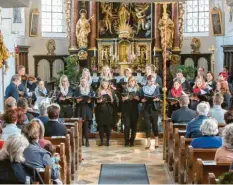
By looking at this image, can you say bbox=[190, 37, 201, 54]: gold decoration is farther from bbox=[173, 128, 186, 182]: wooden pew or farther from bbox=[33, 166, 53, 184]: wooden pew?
bbox=[33, 166, 53, 184]: wooden pew

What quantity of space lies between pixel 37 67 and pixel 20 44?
1.32 metres

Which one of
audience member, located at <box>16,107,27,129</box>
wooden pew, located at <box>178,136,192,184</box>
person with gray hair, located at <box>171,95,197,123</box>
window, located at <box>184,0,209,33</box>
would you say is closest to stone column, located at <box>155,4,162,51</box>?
window, located at <box>184,0,209,33</box>

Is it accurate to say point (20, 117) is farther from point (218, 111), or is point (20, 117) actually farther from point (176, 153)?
point (218, 111)

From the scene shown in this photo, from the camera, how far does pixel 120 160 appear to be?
1150cm

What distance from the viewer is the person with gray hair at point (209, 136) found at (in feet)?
24.2

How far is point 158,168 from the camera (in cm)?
1071

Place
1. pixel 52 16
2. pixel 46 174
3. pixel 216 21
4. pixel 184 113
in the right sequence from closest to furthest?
pixel 46 174 < pixel 184 113 < pixel 216 21 < pixel 52 16

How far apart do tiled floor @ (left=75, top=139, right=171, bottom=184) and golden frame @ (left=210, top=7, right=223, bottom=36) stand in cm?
1093

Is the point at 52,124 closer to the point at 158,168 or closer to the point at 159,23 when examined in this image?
the point at 158,168

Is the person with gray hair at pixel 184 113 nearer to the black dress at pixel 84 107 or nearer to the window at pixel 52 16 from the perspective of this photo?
the black dress at pixel 84 107

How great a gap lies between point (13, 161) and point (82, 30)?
18.0 meters

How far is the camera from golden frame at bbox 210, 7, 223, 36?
22.9 meters

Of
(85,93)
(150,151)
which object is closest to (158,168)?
(150,151)

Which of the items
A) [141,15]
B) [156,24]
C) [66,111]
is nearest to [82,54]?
[141,15]
